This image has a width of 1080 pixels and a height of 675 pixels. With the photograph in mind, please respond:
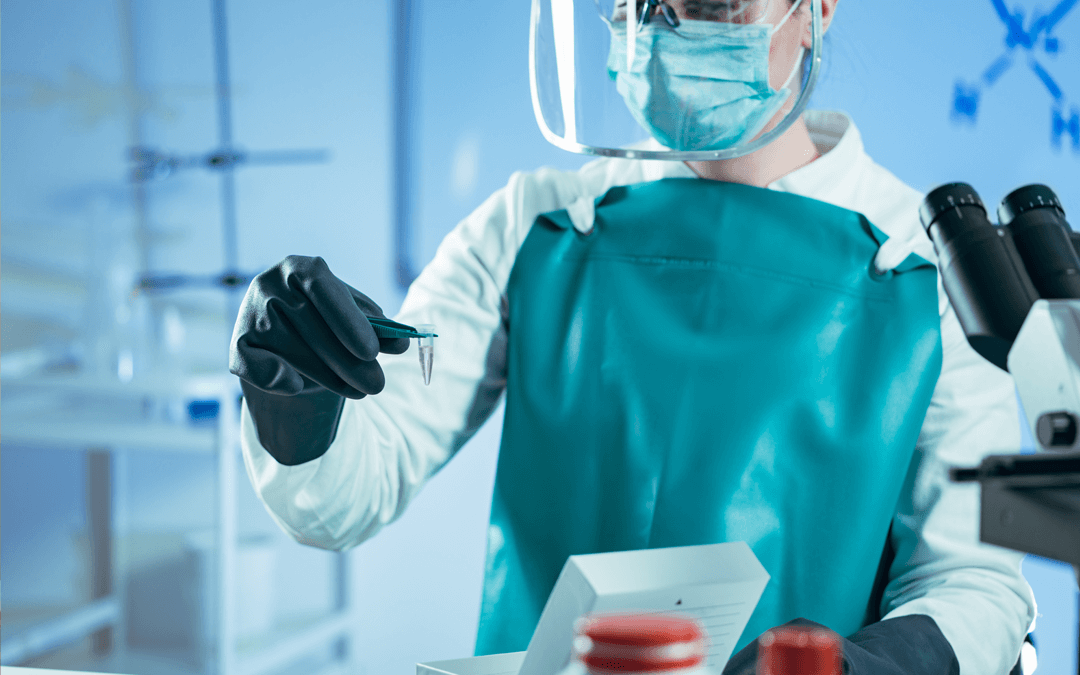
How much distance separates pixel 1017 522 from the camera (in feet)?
1.28

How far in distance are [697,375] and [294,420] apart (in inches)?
17.7

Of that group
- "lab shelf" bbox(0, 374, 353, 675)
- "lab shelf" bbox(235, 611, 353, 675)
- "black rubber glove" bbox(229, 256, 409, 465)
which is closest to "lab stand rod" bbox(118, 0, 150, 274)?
"lab shelf" bbox(0, 374, 353, 675)

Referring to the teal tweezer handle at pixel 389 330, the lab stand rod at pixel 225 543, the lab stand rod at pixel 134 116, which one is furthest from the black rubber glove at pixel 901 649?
the lab stand rod at pixel 134 116

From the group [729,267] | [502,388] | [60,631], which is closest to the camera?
[729,267]

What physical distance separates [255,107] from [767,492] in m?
1.77

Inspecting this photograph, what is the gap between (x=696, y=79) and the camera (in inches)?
34.9

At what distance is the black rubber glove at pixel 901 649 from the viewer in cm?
66

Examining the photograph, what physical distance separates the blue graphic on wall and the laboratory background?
16cm

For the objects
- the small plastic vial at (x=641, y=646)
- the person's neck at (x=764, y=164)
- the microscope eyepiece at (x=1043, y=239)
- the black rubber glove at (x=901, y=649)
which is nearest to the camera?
the small plastic vial at (x=641, y=646)

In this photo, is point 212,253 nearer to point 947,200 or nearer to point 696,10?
point 696,10

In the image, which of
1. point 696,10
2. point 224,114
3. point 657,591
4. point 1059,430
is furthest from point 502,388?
point 224,114

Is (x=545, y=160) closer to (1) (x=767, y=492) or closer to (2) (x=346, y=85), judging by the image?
(2) (x=346, y=85)

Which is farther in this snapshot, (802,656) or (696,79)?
(696,79)

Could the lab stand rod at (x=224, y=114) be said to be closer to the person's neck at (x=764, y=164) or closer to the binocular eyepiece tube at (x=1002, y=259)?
the person's neck at (x=764, y=164)
